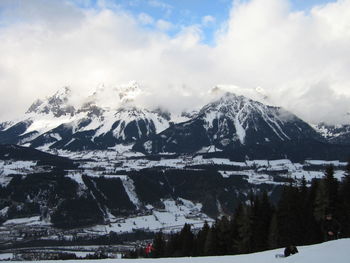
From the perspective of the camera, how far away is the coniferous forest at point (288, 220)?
76000 millimetres

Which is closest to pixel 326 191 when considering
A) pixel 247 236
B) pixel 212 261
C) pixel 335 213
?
pixel 335 213

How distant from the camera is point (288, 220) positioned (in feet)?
264

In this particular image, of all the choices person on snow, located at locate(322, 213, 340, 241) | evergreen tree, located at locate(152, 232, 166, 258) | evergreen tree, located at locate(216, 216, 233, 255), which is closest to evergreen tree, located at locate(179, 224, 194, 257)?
evergreen tree, located at locate(152, 232, 166, 258)

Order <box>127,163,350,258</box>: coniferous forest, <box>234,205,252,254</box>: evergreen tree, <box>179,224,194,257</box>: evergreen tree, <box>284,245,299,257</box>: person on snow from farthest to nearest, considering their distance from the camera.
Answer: <box>179,224,194,257</box>: evergreen tree
<box>234,205,252,254</box>: evergreen tree
<box>127,163,350,258</box>: coniferous forest
<box>284,245,299,257</box>: person on snow

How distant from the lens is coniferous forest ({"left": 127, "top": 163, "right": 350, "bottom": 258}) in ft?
249

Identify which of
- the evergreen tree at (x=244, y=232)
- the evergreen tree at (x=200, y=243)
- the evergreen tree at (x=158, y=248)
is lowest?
the evergreen tree at (x=158, y=248)

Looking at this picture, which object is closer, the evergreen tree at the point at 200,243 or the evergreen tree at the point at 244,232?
the evergreen tree at the point at 244,232

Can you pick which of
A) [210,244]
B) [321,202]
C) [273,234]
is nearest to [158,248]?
[210,244]

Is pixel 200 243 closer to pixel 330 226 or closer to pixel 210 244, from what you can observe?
pixel 210 244

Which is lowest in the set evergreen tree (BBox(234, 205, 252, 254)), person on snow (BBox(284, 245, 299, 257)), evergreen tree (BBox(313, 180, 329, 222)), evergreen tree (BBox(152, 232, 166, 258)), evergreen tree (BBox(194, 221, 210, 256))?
evergreen tree (BBox(152, 232, 166, 258))

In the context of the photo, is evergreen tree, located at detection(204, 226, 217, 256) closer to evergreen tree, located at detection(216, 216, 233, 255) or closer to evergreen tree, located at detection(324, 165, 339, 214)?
evergreen tree, located at detection(216, 216, 233, 255)

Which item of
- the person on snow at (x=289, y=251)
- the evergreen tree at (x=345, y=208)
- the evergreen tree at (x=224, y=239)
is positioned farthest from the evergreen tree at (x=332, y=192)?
the person on snow at (x=289, y=251)

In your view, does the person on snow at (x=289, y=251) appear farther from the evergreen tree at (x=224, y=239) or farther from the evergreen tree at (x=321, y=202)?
the evergreen tree at (x=224, y=239)

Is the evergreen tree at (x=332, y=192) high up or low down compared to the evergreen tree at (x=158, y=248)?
up
